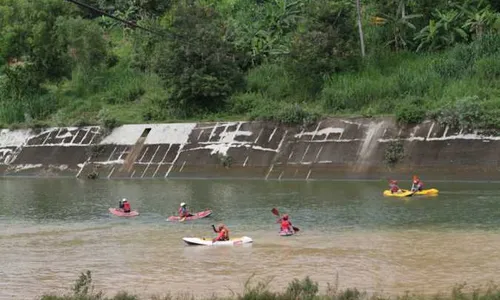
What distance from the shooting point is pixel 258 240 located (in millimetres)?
28453

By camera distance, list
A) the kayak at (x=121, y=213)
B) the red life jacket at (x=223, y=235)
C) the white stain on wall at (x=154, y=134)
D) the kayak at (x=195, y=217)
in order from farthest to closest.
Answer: the white stain on wall at (x=154, y=134) → the kayak at (x=121, y=213) → the kayak at (x=195, y=217) → the red life jacket at (x=223, y=235)

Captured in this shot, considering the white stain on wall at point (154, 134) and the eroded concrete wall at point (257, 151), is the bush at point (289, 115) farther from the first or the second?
the white stain on wall at point (154, 134)

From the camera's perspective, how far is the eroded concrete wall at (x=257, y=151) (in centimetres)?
4322

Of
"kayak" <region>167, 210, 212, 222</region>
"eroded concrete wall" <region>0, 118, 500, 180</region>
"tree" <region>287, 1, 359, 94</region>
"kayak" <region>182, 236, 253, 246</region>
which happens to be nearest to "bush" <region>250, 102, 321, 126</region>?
"eroded concrete wall" <region>0, 118, 500, 180</region>

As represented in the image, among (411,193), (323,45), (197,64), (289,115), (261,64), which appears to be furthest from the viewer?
(261,64)

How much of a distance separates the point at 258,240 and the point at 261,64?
119 feet

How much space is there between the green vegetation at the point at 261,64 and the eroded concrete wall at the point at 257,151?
122 centimetres

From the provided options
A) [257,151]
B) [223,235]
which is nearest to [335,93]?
[257,151]

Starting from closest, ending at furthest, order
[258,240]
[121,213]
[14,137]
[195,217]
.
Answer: [258,240] < [195,217] < [121,213] < [14,137]

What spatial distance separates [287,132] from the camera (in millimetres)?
50469

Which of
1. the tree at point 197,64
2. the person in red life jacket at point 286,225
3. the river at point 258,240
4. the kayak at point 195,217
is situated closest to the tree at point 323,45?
the tree at point 197,64

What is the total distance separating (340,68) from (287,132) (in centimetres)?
832

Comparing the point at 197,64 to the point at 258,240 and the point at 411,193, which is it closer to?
the point at 411,193

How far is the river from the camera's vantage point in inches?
856
